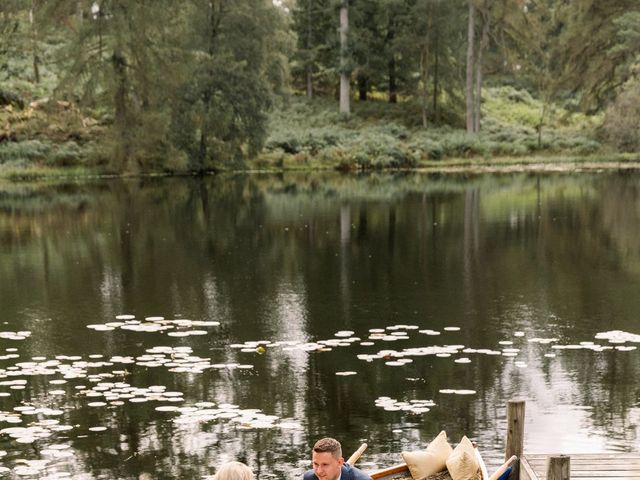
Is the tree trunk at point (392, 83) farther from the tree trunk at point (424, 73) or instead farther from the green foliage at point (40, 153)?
the green foliage at point (40, 153)

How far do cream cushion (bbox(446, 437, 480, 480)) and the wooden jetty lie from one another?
55 cm

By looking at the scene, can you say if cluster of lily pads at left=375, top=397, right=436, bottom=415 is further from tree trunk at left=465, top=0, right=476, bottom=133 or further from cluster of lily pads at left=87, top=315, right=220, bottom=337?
tree trunk at left=465, top=0, right=476, bottom=133

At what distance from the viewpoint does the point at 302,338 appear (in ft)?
63.5

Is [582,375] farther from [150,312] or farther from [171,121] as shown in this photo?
[171,121]

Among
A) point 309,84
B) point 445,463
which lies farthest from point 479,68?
point 445,463

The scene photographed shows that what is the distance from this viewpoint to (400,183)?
59438mm

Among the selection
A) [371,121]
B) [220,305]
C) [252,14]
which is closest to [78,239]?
[220,305]

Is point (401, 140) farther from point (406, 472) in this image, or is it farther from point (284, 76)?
point (406, 472)

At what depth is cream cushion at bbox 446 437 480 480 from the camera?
10562 millimetres

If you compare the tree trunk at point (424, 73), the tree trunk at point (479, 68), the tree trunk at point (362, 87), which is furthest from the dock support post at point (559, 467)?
the tree trunk at point (362, 87)

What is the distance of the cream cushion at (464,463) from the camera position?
1056cm

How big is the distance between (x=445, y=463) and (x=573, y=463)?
1.44 metres

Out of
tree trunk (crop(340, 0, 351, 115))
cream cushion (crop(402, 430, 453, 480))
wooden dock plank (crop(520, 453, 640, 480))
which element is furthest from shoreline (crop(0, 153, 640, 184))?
wooden dock plank (crop(520, 453, 640, 480))

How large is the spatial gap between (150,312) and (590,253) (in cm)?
1458
